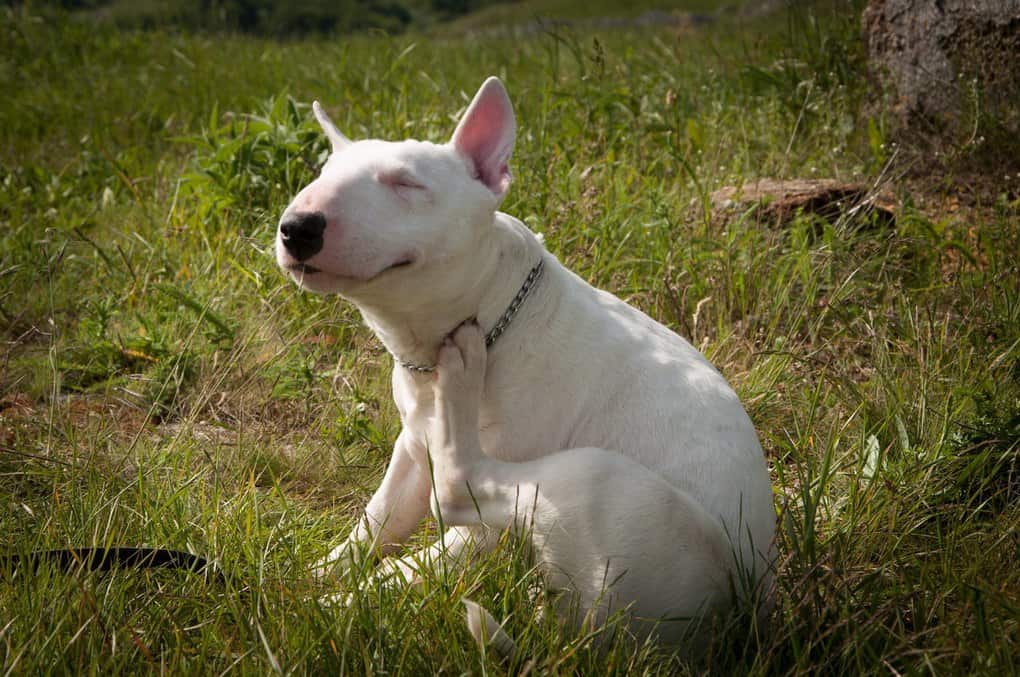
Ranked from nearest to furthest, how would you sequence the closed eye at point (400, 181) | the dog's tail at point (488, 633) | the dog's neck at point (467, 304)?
the dog's tail at point (488, 633) → the closed eye at point (400, 181) → the dog's neck at point (467, 304)

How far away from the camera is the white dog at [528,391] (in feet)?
7.07

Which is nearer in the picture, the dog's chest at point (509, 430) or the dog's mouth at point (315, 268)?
the dog's mouth at point (315, 268)

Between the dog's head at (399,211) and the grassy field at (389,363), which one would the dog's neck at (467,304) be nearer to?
the dog's head at (399,211)

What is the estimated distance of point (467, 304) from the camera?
243cm

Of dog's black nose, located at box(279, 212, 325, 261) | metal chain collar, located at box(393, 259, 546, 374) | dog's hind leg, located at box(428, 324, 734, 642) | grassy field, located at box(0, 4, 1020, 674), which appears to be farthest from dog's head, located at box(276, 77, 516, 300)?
grassy field, located at box(0, 4, 1020, 674)

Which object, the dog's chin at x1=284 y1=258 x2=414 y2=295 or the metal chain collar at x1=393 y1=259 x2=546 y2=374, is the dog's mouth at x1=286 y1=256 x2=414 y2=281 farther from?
the metal chain collar at x1=393 y1=259 x2=546 y2=374

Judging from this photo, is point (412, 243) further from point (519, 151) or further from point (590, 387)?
point (519, 151)

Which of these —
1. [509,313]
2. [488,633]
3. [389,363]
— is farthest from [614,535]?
[389,363]

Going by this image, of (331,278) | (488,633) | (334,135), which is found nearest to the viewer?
(488,633)

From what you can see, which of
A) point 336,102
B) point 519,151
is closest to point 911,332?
point 519,151

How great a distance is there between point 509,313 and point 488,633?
0.83m

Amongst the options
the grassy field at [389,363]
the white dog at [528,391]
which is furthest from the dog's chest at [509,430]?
the grassy field at [389,363]

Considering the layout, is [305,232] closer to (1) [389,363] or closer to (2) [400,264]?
(2) [400,264]

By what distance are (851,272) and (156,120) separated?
4855mm
